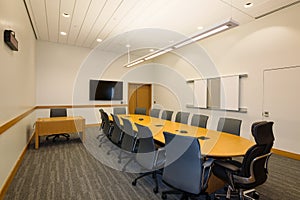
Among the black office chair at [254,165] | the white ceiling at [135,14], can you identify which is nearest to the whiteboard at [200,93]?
the white ceiling at [135,14]

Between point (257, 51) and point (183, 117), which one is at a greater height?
point (257, 51)

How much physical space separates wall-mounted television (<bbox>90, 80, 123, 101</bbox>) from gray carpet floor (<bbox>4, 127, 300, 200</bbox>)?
3511 mm

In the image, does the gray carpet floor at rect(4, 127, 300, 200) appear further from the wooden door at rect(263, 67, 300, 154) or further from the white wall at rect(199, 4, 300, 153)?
the white wall at rect(199, 4, 300, 153)

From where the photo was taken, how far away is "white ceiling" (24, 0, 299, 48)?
3.71 metres

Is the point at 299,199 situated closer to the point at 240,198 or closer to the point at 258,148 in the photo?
the point at 240,198

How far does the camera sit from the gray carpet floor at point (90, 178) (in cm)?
242

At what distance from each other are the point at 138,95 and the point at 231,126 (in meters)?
6.06

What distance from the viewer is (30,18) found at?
457cm

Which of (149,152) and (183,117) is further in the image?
(183,117)

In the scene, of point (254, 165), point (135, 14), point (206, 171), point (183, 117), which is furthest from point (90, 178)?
point (135, 14)

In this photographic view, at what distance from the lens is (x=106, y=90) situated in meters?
7.68

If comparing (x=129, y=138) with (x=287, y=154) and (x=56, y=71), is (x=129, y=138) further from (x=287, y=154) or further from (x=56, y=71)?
(x=56, y=71)

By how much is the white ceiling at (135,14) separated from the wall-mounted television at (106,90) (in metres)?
2.50

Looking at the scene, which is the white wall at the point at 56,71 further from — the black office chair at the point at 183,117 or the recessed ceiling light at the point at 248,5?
the recessed ceiling light at the point at 248,5
